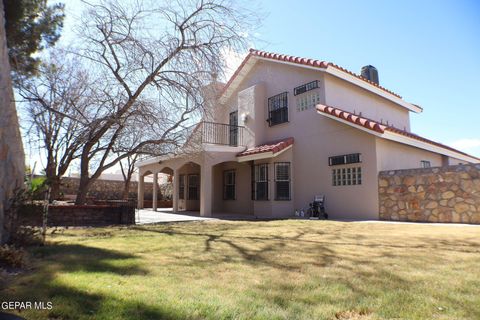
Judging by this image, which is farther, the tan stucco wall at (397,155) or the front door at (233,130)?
the front door at (233,130)

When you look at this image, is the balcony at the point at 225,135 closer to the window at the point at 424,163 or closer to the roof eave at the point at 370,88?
the roof eave at the point at 370,88

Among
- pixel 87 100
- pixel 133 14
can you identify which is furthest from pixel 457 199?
pixel 87 100

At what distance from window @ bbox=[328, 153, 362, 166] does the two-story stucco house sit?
0.04 metres

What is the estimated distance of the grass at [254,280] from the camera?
2855mm

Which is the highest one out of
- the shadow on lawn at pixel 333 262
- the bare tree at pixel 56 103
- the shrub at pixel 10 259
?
the bare tree at pixel 56 103

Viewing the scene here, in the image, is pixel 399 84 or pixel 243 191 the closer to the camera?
pixel 243 191

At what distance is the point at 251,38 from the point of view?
31.8 feet

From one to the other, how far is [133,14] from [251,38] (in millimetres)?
3384

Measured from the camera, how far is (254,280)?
149 inches

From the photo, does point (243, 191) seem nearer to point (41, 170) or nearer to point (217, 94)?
point (217, 94)

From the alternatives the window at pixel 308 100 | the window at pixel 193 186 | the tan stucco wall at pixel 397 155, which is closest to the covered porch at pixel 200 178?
the window at pixel 193 186

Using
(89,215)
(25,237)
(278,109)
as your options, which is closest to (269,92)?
(278,109)

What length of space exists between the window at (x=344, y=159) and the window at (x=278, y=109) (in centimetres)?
326

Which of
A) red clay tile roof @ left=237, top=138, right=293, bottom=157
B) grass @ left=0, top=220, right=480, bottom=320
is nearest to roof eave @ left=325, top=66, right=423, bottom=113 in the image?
red clay tile roof @ left=237, top=138, right=293, bottom=157
